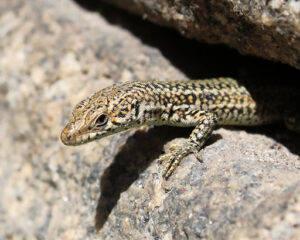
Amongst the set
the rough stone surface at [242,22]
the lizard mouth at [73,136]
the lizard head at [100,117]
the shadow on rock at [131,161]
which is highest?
the rough stone surface at [242,22]

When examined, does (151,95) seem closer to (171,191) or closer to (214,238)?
(171,191)

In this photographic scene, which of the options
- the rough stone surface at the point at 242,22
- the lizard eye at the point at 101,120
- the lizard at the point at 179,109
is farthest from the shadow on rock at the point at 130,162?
the rough stone surface at the point at 242,22

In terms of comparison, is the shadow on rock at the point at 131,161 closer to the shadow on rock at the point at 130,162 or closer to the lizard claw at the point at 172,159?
the shadow on rock at the point at 130,162

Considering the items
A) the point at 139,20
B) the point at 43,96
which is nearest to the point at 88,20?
the point at 139,20

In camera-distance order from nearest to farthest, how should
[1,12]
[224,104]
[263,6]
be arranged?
[263,6]
[224,104]
[1,12]

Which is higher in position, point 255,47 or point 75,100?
point 255,47

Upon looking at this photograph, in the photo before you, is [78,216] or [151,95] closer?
[151,95]

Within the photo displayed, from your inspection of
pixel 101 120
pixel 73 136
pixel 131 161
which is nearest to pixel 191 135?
pixel 131 161

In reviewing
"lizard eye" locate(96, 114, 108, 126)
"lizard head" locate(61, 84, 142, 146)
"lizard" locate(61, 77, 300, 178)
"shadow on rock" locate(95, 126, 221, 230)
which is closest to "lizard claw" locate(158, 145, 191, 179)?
"lizard" locate(61, 77, 300, 178)
